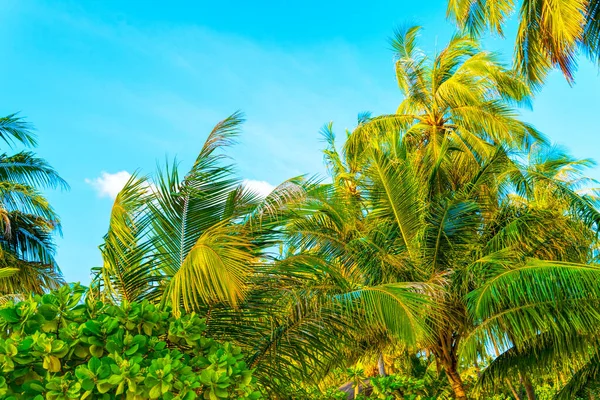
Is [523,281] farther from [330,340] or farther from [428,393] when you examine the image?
[428,393]

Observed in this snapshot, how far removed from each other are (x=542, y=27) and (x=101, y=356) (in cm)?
902

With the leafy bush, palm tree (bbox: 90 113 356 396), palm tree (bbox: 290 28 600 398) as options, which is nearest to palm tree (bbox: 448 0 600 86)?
palm tree (bbox: 290 28 600 398)

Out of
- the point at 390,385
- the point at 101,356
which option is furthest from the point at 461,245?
the point at 101,356

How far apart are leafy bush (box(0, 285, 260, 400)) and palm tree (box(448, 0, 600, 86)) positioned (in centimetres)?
750

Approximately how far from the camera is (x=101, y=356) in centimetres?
437

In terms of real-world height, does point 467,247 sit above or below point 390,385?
above

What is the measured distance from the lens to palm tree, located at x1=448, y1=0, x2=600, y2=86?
9.01m

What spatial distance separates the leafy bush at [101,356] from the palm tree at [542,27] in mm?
7502

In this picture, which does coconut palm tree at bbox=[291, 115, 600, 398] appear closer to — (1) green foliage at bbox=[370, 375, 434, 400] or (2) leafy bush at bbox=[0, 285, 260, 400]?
(1) green foliage at bbox=[370, 375, 434, 400]

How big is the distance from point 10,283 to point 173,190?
9.11 meters

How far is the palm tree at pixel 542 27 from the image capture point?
901 centimetres

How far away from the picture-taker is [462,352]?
7.94 metres

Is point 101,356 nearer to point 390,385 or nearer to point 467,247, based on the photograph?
point 390,385

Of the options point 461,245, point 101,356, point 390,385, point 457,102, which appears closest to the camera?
point 101,356
